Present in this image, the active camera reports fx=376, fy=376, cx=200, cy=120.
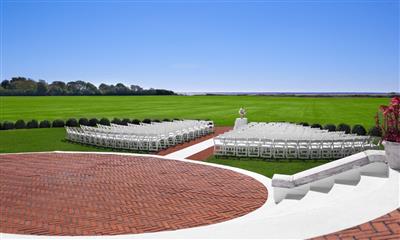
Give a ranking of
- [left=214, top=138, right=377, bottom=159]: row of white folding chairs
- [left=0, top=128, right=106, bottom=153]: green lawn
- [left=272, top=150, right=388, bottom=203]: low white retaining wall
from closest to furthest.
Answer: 1. [left=272, top=150, right=388, bottom=203]: low white retaining wall
2. [left=214, top=138, right=377, bottom=159]: row of white folding chairs
3. [left=0, top=128, right=106, bottom=153]: green lawn

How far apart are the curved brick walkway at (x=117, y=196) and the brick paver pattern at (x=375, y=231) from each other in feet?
12.4

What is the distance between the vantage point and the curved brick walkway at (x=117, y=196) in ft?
27.3

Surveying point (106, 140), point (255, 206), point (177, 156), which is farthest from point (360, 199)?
point (106, 140)

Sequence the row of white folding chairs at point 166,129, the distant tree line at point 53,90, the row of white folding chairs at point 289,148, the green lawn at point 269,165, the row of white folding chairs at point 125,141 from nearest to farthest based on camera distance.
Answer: the green lawn at point 269,165, the row of white folding chairs at point 289,148, the row of white folding chairs at point 125,141, the row of white folding chairs at point 166,129, the distant tree line at point 53,90

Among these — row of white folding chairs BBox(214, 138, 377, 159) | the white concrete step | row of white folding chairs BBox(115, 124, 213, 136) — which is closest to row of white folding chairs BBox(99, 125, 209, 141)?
row of white folding chairs BBox(115, 124, 213, 136)

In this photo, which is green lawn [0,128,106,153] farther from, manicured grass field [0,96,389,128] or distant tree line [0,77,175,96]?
distant tree line [0,77,175,96]

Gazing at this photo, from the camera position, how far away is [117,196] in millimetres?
10688

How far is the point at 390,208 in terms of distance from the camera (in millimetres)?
6203

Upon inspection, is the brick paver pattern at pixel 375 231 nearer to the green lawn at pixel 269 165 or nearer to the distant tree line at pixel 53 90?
the green lawn at pixel 269 165

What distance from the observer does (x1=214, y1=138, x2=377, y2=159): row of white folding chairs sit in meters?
17.6

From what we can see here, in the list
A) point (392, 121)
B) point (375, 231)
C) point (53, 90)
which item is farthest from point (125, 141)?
point (53, 90)

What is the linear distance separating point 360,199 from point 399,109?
384 centimetres

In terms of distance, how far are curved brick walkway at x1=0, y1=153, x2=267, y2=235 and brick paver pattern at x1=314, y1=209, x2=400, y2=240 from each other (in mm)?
3778

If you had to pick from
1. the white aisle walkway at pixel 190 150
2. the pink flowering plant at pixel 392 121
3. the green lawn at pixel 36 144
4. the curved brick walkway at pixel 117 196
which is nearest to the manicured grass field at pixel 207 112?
the white aisle walkway at pixel 190 150
